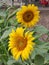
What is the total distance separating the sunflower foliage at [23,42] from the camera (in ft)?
4.97

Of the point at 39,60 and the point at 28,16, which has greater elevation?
the point at 28,16

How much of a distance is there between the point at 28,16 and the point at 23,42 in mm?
326

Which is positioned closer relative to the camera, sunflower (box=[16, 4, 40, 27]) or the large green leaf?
sunflower (box=[16, 4, 40, 27])

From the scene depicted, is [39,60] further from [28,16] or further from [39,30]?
[39,30]

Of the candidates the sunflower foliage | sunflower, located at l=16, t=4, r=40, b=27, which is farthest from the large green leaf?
sunflower, located at l=16, t=4, r=40, b=27

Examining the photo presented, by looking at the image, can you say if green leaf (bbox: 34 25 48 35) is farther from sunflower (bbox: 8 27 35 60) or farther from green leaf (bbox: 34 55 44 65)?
sunflower (bbox: 8 27 35 60)

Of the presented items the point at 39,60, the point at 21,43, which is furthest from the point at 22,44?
the point at 39,60

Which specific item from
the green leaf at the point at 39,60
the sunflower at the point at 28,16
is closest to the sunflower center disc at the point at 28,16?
the sunflower at the point at 28,16

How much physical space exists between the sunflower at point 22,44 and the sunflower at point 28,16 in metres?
0.27

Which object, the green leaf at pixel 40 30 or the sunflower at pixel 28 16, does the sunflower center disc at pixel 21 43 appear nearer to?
the sunflower at pixel 28 16

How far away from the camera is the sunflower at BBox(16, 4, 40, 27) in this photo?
71.9 inches

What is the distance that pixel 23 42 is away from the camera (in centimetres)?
152

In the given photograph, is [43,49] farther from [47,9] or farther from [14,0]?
[14,0]

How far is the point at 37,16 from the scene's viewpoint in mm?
1872
